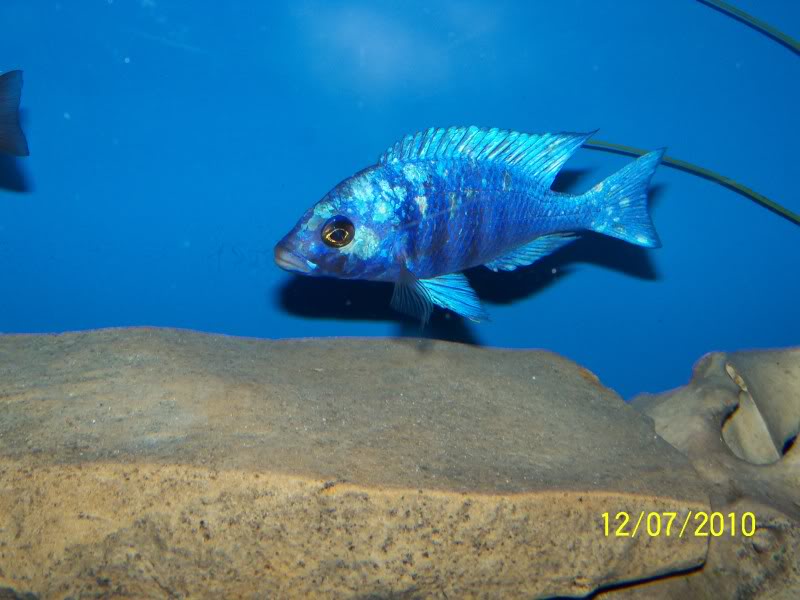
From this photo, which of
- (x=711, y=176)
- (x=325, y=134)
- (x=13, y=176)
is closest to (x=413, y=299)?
(x=325, y=134)

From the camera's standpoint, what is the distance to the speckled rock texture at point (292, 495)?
182 cm

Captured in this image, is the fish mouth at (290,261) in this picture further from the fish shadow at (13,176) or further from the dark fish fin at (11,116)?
the fish shadow at (13,176)

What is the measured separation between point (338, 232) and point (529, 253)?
1.11 metres

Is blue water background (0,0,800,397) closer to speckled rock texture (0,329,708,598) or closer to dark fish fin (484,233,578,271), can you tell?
dark fish fin (484,233,578,271)

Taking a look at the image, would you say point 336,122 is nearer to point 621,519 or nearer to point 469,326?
point 469,326

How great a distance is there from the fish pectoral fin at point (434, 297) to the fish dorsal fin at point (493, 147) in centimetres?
50

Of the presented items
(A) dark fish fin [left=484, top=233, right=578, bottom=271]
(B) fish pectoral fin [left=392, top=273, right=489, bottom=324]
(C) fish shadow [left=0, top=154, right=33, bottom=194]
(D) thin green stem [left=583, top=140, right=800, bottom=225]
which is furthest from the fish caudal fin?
(C) fish shadow [left=0, top=154, right=33, bottom=194]

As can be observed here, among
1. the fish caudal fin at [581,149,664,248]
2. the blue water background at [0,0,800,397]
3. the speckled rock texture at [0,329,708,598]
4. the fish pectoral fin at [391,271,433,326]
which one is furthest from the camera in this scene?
the blue water background at [0,0,800,397]

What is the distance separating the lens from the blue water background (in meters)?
2.95

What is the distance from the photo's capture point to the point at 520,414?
2672 millimetres

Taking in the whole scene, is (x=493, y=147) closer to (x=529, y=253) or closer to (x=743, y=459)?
(x=529, y=253)

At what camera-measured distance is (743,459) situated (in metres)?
2.86

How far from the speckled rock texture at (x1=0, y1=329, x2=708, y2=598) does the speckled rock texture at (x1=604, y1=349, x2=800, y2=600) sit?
28 centimetres

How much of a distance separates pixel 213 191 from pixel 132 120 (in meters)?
0.58
